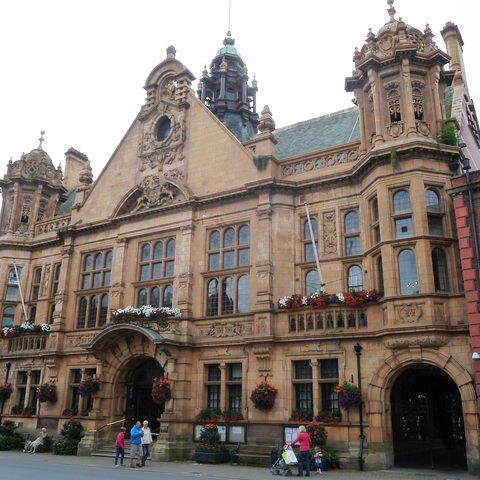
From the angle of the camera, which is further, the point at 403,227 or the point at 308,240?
the point at 308,240

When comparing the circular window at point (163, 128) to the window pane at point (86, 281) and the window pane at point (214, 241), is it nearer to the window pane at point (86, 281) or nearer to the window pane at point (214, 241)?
the window pane at point (214, 241)

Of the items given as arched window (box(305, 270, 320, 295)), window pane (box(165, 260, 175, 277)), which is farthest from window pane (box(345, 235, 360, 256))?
window pane (box(165, 260, 175, 277))

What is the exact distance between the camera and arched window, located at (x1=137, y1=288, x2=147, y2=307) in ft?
92.7

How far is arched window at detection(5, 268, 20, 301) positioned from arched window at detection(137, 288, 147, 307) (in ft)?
34.7

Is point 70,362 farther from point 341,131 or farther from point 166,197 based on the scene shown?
point 341,131

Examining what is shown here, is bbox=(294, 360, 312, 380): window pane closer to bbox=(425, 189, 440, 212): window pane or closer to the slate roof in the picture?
bbox=(425, 189, 440, 212): window pane

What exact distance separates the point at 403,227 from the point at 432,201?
161cm

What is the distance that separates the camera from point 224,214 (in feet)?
88.4

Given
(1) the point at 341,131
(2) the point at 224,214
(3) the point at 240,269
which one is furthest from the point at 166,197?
(1) the point at 341,131

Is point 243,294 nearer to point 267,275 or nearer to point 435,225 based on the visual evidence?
point 267,275

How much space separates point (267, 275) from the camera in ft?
79.0

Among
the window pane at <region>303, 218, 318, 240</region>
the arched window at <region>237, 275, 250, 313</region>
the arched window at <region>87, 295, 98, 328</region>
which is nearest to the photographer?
the window pane at <region>303, 218, 318, 240</region>

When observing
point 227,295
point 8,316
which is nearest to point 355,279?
point 227,295

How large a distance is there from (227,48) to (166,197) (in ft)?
50.6
